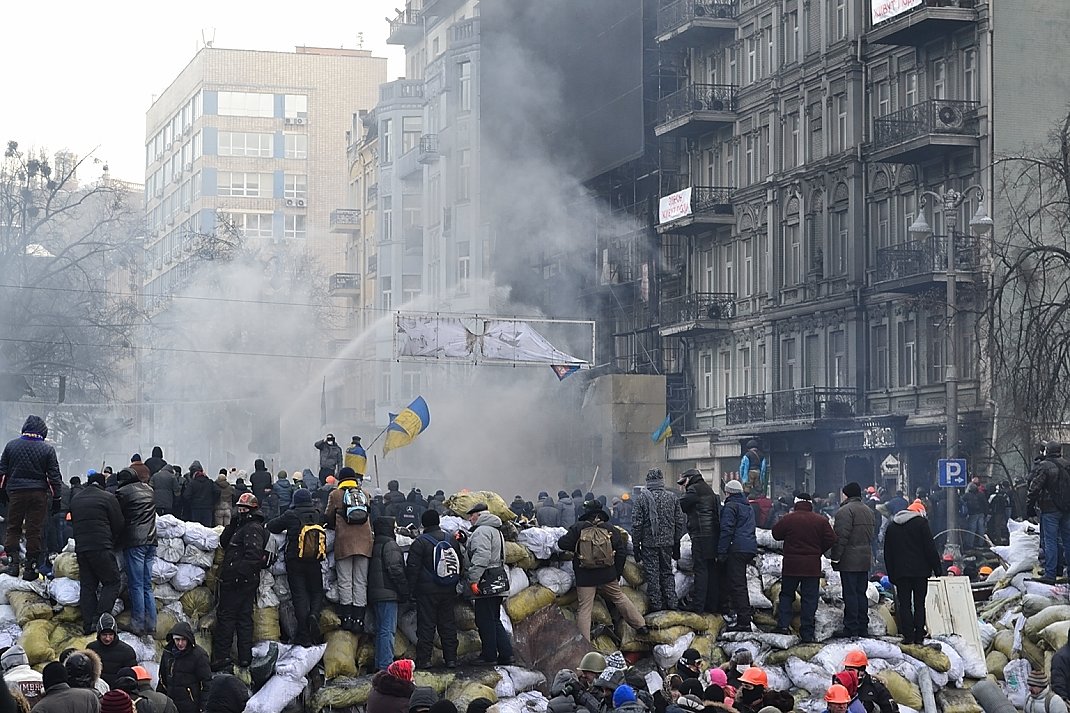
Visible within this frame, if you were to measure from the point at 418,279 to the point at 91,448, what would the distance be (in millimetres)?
16928

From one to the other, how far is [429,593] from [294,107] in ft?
324

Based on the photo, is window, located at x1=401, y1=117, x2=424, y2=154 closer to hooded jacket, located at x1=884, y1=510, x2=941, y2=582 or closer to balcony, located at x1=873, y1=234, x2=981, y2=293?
balcony, located at x1=873, y1=234, x2=981, y2=293

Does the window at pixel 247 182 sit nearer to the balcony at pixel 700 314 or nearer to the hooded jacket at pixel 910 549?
the balcony at pixel 700 314

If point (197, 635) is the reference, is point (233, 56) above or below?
above

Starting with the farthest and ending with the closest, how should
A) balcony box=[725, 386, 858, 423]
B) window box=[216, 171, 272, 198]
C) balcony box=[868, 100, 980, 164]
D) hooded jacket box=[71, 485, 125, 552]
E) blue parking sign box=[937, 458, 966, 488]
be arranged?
window box=[216, 171, 272, 198], balcony box=[725, 386, 858, 423], balcony box=[868, 100, 980, 164], blue parking sign box=[937, 458, 966, 488], hooded jacket box=[71, 485, 125, 552]

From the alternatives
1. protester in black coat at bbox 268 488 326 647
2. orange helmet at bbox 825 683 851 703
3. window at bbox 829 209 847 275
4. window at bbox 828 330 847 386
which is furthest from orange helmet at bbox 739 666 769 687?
window at bbox 829 209 847 275

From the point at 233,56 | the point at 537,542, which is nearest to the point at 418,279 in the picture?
the point at 233,56

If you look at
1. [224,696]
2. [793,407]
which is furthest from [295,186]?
[224,696]

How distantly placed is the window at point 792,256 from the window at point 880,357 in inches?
152

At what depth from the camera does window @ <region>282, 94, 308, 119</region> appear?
11369 cm

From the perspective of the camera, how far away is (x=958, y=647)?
1900cm

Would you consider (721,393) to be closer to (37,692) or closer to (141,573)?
(141,573)

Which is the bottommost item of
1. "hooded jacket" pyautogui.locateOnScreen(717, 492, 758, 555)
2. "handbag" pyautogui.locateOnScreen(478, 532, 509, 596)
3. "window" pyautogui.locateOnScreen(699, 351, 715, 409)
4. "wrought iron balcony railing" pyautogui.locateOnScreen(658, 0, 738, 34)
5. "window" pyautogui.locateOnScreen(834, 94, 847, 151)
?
"handbag" pyautogui.locateOnScreen(478, 532, 509, 596)

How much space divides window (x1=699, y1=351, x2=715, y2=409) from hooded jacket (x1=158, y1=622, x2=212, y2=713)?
3755 cm
